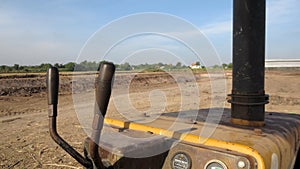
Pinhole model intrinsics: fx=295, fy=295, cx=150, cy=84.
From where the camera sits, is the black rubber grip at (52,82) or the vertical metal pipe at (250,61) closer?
the black rubber grip at (52,82)

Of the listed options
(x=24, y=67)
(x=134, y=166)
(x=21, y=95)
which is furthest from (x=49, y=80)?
(x=24, y=67)

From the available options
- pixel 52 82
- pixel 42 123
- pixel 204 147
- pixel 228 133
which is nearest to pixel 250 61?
pixel 228 133

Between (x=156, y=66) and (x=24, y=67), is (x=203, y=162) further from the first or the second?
(x=24, y=67)

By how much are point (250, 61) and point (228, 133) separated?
616mm

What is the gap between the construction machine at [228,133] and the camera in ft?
5.22

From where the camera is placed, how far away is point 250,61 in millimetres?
2285

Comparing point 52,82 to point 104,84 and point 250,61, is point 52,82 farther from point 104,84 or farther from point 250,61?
point 250,61

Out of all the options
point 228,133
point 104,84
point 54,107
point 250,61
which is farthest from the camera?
point 250,61

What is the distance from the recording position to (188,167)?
168cm

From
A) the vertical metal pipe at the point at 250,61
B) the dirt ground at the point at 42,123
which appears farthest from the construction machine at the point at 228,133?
the dirt ground at the point at 42,123

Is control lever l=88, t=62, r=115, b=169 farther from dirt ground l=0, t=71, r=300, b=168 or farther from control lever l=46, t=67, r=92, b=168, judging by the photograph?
dirt ground l=0, t=71, r=300, b=168

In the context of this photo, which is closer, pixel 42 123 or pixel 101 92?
pixel 101 92

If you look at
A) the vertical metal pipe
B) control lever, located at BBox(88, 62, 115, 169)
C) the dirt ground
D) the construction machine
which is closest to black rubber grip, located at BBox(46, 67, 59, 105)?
the construction machine

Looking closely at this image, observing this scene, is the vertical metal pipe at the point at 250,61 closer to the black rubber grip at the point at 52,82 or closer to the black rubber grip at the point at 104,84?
the black rubber grip at the point at 104,84
